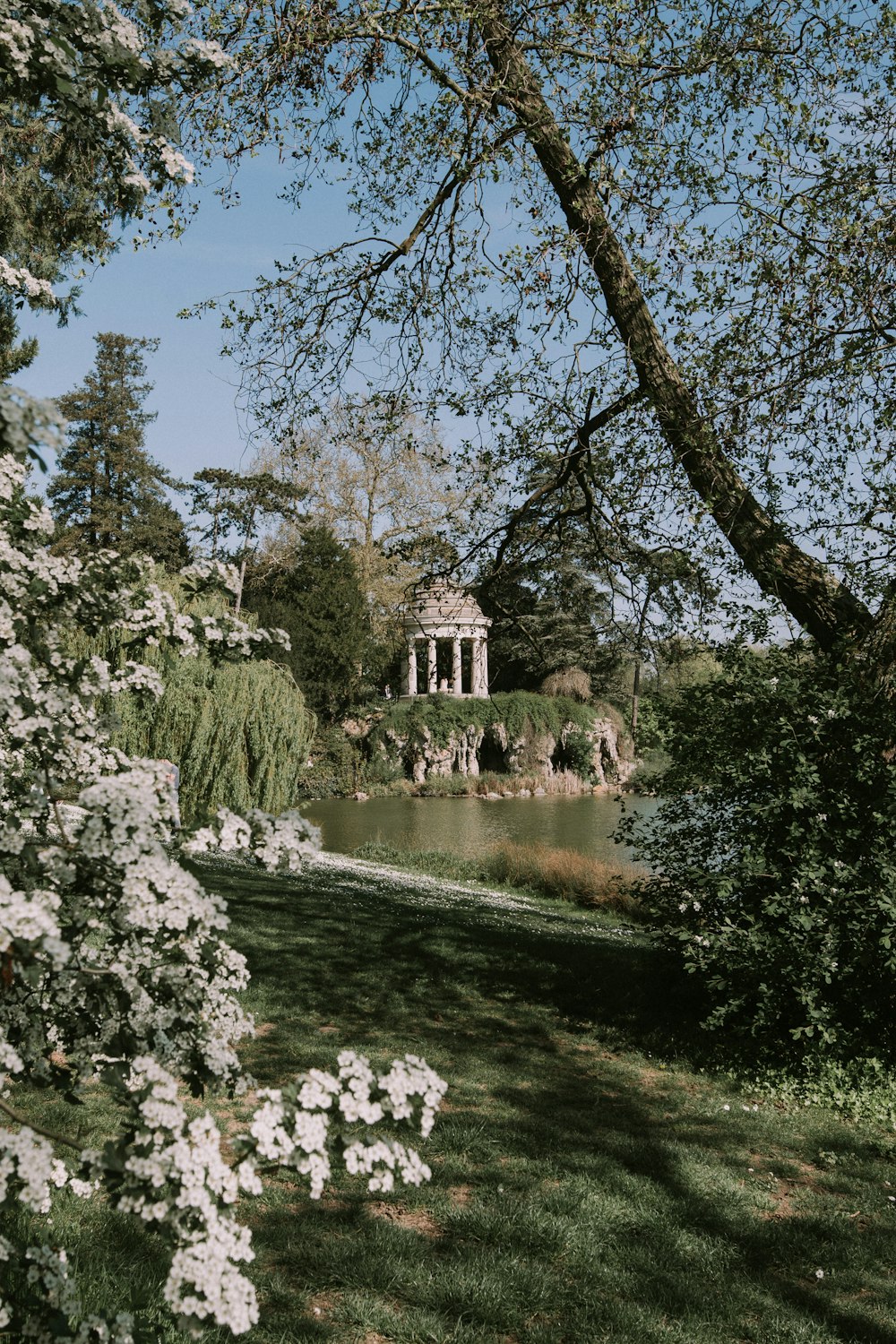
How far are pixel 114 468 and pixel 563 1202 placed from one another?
42497mm

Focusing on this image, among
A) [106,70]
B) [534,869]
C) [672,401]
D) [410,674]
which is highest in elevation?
[410,674]

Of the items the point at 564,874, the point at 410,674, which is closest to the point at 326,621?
the point at 410,674

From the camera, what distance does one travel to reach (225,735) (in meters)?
17.0

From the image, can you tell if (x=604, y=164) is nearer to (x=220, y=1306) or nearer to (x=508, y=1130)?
(x=508, y=1130)

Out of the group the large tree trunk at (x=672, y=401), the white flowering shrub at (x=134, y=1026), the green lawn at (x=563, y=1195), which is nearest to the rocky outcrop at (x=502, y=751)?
the green lawn at (x=563, y=1195)

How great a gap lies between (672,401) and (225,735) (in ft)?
37.1

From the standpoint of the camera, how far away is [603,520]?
9.84m

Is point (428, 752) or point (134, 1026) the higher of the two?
point (428, 752)

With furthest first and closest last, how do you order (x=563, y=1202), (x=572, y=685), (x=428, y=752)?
(x=572, y=685) < (x=428, y=752) < (x=563, y=1202)

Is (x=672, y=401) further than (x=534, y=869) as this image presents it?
No

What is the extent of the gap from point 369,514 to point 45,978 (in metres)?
42.7

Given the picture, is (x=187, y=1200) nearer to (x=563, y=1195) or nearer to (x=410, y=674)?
(x=563, y=1195)

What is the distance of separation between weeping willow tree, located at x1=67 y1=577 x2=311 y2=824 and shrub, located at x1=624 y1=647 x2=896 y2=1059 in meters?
9.80

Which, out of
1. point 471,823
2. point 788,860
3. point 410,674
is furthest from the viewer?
point 410,674
